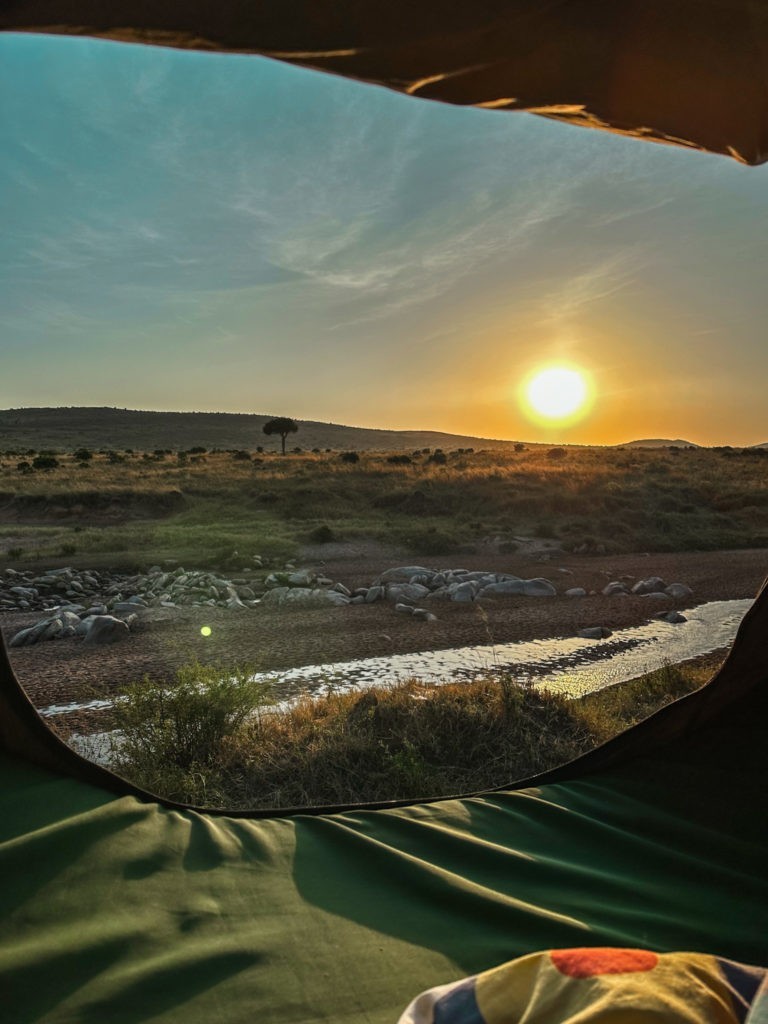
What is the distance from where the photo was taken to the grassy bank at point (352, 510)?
13.6 meters

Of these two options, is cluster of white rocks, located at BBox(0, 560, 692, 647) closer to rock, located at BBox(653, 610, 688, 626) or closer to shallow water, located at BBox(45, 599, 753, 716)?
rock, located at BBox(653, 610, 688, 626)

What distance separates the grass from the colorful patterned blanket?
1874mm

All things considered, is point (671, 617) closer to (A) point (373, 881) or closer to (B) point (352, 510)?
(A) point (373, 881)

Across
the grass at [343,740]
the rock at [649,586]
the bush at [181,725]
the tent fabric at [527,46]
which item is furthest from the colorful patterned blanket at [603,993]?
the rock at [649,586]

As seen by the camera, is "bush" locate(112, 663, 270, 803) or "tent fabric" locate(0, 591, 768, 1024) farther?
"bush" locate(112, 663, 270, 803)

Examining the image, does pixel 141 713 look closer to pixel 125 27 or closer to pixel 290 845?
pixel 290 845

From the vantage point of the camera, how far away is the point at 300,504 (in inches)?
755

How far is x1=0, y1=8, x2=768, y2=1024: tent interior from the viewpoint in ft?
4.78

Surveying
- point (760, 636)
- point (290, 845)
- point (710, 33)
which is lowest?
point (290, 845)

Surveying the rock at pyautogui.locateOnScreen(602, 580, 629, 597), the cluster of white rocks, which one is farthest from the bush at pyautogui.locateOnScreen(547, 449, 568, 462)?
the cluster of white rocks

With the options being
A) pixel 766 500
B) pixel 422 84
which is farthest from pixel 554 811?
pixel 766 500

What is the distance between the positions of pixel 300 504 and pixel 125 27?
57.9 feet

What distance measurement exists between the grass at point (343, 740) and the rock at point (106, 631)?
9.45ft

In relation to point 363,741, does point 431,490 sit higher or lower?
higher
